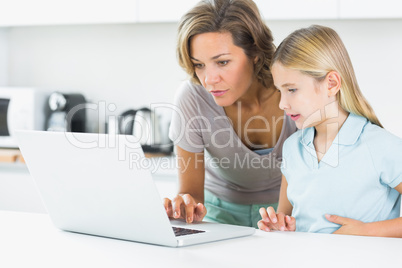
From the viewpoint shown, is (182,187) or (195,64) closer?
(195,64)

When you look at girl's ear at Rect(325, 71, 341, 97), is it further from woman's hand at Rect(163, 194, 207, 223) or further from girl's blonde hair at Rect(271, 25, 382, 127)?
woman's hand at Rect(163, 194, 207, 223)

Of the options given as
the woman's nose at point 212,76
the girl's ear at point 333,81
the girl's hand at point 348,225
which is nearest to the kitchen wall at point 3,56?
the woman's nose at point 212,76

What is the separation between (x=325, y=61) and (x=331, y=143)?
0.69 ft

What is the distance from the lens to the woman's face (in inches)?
60.6

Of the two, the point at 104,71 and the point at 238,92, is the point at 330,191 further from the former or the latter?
the point at 104,71

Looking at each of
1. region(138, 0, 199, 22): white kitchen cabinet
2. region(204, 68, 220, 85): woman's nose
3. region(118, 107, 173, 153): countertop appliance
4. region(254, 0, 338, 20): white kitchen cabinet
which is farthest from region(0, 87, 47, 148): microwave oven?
region(204, 68, 220, 85): woman's nose

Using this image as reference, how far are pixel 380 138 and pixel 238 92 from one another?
0.40 metres

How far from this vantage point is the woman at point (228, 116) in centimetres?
156

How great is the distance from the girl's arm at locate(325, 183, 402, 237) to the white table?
0.14 meters

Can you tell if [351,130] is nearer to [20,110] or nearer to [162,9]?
[162,9]

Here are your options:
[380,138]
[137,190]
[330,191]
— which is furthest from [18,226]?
[380,138]

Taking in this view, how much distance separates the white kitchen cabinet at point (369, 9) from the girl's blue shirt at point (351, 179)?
1.11 metres

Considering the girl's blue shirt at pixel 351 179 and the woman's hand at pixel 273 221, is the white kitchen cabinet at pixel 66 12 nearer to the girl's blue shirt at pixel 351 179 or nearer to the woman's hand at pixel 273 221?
the girl's blue shirt at pixel 351 179

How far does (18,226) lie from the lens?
1293 millimetres
